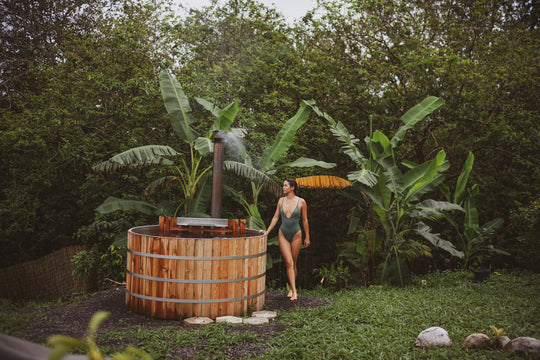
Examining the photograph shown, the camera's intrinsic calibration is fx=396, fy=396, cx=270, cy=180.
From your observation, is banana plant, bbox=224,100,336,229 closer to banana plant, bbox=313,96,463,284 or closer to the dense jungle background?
banana plant, bbox=313,96,463,284

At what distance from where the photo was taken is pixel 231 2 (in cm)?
1237

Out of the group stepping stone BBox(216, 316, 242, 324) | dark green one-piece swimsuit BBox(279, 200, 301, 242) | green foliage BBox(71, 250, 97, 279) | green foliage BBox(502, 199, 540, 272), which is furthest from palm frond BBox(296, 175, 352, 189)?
green foliage BBox(71, 250, 97, 279)

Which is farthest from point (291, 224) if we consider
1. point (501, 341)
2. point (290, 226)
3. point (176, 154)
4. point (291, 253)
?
point (501, 341)

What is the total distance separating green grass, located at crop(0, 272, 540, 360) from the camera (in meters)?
3.81

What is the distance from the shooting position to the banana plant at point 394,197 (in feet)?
23.5

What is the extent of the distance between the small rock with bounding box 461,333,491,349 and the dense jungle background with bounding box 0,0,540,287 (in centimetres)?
398

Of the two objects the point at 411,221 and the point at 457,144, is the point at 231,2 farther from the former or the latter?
the point at 411,221

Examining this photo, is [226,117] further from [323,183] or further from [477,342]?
[477,342]

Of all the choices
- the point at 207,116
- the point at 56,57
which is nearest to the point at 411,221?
the point at 207,116

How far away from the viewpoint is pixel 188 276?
16.4 feet

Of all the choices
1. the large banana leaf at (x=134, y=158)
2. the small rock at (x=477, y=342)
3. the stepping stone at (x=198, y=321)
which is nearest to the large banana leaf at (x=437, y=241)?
the small rock at (x=477, y=342)

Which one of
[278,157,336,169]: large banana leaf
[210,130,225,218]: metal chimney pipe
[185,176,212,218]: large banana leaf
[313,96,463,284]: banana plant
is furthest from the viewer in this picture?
[278,157,336,169]: large banana leaf

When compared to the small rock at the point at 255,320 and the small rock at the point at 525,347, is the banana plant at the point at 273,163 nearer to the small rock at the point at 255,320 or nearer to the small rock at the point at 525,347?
the small rock at the point at 255,320

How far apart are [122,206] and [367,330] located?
4.50 m
